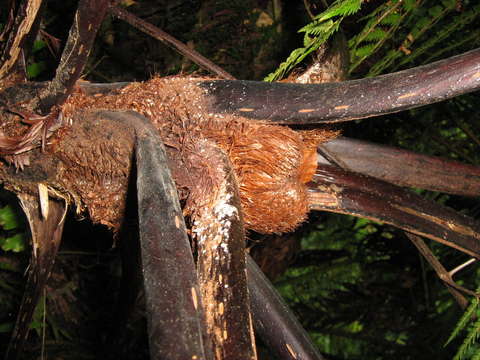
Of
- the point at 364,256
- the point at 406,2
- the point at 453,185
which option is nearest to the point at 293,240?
the point at 364,256

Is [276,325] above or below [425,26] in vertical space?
below

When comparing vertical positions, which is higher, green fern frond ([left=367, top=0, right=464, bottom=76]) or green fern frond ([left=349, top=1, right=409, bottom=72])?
green fern frond ([left=367, top=0, right=464, bottom=76])

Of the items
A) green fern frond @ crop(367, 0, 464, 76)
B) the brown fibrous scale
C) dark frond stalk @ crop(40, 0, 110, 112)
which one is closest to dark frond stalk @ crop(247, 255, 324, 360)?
the brown fibrous scale

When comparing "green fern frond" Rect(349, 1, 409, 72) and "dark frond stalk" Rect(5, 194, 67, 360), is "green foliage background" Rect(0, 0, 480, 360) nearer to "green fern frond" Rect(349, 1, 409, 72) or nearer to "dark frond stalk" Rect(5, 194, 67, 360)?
"green fern frond" Rect(349, 1, 409, 72)

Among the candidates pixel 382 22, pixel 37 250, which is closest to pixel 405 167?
pixel 382 22

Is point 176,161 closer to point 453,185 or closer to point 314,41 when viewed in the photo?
point 314,41

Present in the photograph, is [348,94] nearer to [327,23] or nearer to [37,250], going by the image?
[327,23]
